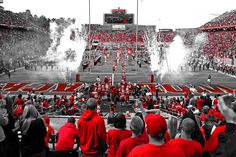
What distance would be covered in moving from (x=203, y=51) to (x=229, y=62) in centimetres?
2234

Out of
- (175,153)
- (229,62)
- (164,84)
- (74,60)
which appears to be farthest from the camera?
(74,60)

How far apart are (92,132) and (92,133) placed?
0.01 metres

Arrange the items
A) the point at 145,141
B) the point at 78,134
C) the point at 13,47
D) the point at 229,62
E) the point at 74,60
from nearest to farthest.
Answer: the point at 145,141 < the point at 78,134 < the point at 229,62 < the point at 74,60 < the point at 13,47

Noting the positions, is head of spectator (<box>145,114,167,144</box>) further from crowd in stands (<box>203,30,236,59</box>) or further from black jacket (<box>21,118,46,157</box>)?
crowd in stands (<box>203,30,236,59</box>)

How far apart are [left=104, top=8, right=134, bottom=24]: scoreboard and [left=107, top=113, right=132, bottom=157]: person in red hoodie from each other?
78611 mm

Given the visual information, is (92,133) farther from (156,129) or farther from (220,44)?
(220,44)

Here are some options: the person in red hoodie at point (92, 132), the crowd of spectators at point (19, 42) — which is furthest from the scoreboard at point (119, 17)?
the person in red hoodie at point (92, 132)

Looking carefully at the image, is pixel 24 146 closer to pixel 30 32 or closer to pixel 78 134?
pixel 78 134

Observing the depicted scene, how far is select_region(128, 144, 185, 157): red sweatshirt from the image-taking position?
2.86 m

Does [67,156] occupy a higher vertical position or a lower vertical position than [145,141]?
lower

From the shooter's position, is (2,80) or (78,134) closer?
(78,134)

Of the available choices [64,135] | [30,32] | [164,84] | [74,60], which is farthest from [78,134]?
A: [30,32]

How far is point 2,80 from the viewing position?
30.0 metres

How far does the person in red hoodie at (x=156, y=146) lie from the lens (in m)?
2.87
